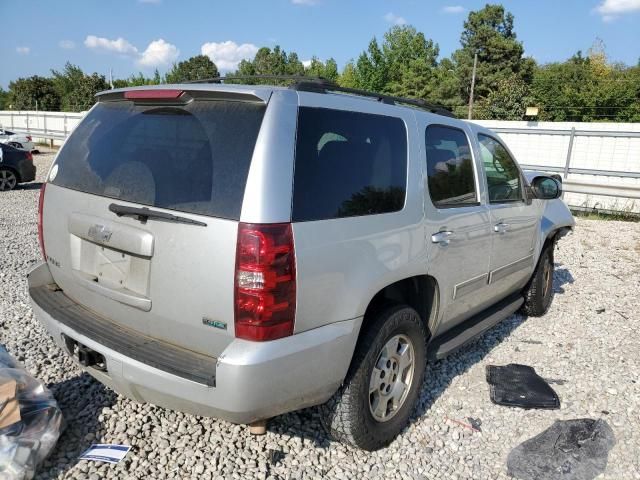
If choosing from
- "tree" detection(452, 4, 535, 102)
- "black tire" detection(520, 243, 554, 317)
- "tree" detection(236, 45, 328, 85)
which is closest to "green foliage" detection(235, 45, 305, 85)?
"tree" detection(236, 45, 328, 85)

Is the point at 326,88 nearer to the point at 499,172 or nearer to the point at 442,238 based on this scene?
the point at 442,238

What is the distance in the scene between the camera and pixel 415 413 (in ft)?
11.0

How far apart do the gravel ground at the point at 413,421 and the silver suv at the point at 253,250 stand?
0.27m

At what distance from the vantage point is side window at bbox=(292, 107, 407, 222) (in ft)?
7.38

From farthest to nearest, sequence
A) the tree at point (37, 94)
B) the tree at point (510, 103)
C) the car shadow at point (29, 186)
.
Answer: the tree at point (37, 94), the tree at point (510, 103), the car shadow at point (29, 186)

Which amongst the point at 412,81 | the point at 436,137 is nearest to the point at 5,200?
the point at 436,137

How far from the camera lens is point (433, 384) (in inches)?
146

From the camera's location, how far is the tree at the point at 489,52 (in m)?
52.0

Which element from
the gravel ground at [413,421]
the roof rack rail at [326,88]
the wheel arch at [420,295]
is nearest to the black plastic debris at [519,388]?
the gravel ground at [413,421]

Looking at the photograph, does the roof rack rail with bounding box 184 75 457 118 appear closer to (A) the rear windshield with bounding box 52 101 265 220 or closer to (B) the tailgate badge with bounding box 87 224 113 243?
(A) the rear windshield with bounding box 52 101 265 220

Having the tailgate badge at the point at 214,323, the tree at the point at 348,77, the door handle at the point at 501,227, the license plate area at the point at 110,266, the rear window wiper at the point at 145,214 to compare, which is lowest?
the tailgate badge at the point at 214,323

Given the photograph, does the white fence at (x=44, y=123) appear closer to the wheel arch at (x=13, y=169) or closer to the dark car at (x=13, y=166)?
the dark car at (x=13, y=166)

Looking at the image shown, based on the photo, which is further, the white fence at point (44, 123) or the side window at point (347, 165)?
the white fence at point (44, 123)

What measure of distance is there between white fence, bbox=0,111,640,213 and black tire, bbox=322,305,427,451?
37.2 feet
